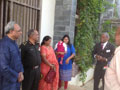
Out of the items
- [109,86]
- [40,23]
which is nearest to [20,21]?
[40,23]

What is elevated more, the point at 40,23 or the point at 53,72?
the point at 40,23

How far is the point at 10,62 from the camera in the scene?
244 centimetres

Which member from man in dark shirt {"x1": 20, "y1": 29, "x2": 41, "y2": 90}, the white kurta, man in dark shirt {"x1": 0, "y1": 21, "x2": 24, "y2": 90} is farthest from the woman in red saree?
the white kurta

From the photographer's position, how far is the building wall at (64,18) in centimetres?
493

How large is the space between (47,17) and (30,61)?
2.00 m

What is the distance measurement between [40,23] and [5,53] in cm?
215

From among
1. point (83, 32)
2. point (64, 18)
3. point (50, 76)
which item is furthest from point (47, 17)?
point (50, 76)

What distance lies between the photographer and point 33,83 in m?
3.23

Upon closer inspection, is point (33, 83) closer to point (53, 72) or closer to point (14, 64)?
point (53, 72)


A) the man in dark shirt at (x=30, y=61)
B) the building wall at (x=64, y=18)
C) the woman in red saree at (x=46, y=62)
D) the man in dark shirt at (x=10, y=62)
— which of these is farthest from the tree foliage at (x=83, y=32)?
the man in dark shirt at (x=10, y=62)

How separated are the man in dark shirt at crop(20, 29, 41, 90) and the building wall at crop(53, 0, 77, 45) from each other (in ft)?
6.24

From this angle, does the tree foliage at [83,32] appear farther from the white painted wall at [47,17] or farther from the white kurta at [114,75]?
the white kurta at [114,75]

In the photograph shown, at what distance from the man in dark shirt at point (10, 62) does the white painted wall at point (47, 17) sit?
201cm

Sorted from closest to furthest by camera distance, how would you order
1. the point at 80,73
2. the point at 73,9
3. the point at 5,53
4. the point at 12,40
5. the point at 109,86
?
the point at 109,86 < the point at 5,53 < the point at 12,40 < the point at 73,9 < the point at 80,73
